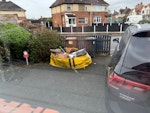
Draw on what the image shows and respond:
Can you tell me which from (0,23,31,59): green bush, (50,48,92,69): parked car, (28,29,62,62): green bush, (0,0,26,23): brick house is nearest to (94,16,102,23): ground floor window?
(0,0,26,23): brick house

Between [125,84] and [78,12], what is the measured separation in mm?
29272

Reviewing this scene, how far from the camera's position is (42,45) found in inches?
231

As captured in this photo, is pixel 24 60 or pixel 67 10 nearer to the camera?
pixel 24 60

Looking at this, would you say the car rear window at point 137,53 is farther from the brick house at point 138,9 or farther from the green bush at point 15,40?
the brick house at point 138,9

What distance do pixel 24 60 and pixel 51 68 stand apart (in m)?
1.56

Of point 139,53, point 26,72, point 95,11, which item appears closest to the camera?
point 139,53

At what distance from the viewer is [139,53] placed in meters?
1.97

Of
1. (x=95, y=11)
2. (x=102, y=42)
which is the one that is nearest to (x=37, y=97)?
(x=102, y=42)

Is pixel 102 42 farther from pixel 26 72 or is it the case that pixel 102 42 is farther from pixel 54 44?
pixel 26 72

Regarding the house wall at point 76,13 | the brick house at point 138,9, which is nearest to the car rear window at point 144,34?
the house wall at point 76,13

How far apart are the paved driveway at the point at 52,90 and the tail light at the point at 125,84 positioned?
1.24 meters

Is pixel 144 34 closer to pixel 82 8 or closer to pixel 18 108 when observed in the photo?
pixel 18 108

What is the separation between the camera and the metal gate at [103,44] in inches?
273

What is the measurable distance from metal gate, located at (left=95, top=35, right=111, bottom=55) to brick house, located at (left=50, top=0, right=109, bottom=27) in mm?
22974
